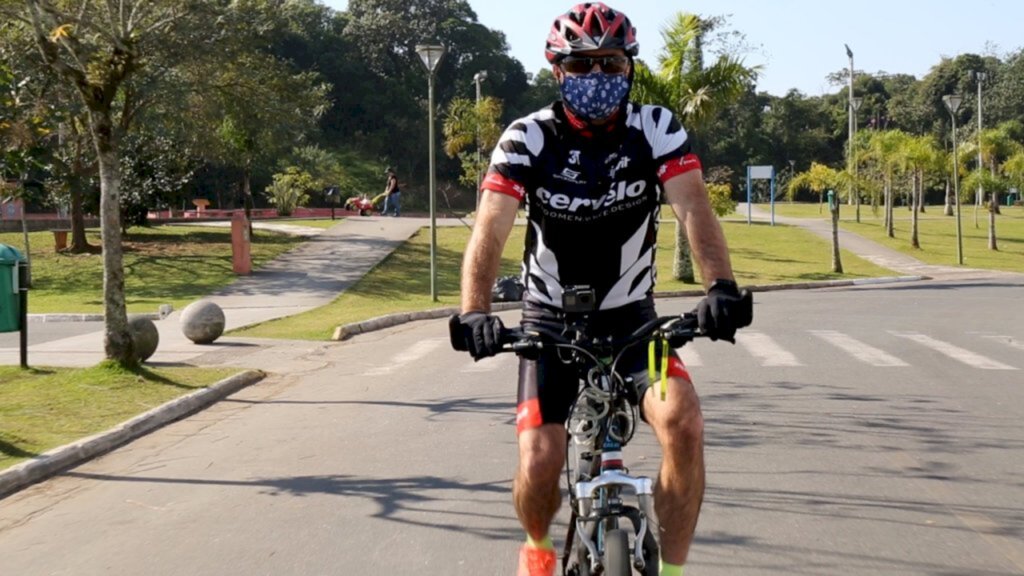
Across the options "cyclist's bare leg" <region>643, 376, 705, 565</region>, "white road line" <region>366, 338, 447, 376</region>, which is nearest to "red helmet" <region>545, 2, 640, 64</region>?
"cyclist's bare leg" <region>643, 376, 705, 565</region>

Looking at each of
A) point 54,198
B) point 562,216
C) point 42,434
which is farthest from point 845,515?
point 54,198

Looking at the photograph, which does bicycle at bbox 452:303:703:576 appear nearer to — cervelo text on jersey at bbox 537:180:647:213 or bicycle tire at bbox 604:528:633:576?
bicycle tire at bbox 604:528:633:576

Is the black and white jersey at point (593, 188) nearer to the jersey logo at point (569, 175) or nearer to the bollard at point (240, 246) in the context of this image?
the jersey logo at point (569, 175)

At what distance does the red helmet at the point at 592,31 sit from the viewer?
4.30 meters

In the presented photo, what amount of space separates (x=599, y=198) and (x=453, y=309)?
2006 centimetres

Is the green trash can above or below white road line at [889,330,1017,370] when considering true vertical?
above

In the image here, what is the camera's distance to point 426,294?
93.2 feet

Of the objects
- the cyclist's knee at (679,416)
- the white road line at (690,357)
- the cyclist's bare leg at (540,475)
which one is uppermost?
the cyclist's knee at (679,416)

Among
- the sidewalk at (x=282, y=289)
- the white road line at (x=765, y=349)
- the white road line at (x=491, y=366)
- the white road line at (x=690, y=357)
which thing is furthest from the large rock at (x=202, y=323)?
the white road line at (x=765, y=349)

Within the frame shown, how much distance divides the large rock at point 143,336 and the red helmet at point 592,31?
10.8 m

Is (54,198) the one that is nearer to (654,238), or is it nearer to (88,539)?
(88,539)

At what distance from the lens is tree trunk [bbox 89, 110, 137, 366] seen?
42.9 feet

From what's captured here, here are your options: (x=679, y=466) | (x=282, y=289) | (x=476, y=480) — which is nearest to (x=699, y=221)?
(x=679, y=466)

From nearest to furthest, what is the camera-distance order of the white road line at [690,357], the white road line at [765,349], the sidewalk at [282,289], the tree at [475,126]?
the white road line at [690,357] → the white road line at [765,349] → the sidewalk at [282,289] → the tree at [475,126]
